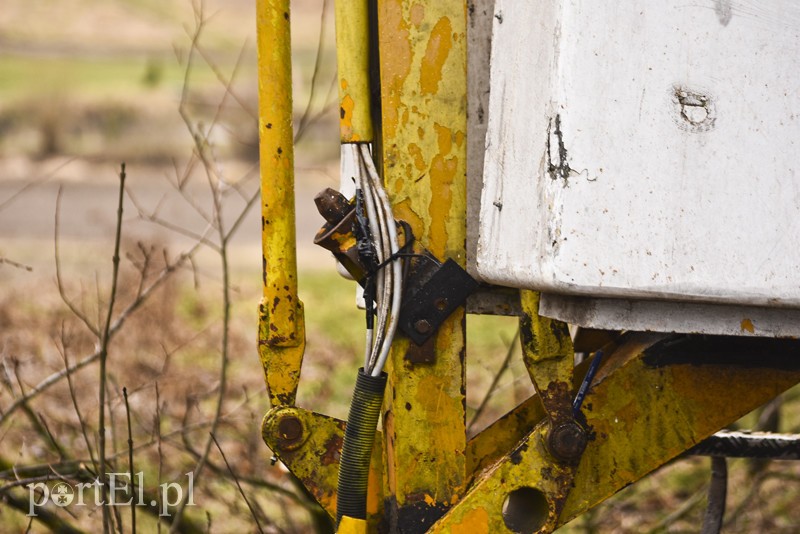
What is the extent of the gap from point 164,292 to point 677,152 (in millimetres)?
6184

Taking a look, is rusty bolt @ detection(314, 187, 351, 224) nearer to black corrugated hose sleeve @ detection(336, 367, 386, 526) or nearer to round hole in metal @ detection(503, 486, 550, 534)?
black corrugated hose sleeve @ detection(336, 367, 386, 526)

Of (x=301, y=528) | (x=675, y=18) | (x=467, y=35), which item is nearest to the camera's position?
(x=675, y=18)

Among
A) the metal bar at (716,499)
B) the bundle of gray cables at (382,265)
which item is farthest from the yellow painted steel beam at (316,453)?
the metal bar at (716,499)

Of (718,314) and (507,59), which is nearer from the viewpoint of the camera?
(718,314)

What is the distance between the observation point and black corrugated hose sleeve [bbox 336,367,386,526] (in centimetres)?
197

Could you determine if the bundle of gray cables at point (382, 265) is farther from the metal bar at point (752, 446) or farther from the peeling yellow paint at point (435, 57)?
the metal bar at point (752, 446)

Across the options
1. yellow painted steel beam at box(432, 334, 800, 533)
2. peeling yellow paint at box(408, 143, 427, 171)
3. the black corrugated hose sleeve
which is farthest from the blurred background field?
peeling yellow paint at box(408, 143, 427, 171)

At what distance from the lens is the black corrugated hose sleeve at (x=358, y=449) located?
1.97 metres

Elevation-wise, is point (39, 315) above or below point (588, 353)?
below

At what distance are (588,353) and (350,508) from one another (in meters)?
0.98

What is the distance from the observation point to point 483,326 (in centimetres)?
819

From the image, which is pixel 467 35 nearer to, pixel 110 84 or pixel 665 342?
pixel 665 342

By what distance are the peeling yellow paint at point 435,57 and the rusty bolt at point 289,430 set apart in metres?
0.73

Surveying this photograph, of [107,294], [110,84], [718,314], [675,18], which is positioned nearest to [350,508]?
[718,314]
